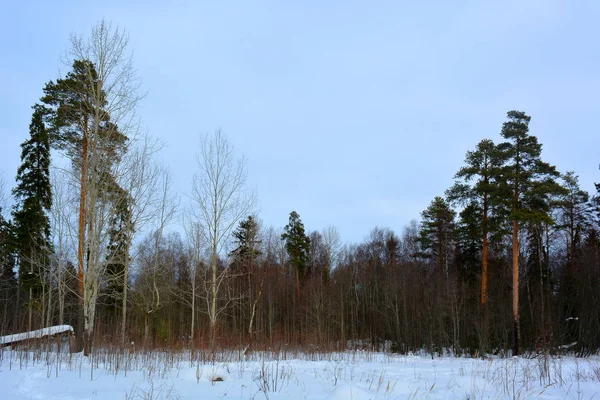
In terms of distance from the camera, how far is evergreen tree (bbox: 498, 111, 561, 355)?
2441cm

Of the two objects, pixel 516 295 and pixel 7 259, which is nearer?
pixel 516 295

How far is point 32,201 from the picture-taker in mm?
27000

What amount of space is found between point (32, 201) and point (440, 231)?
31205mm

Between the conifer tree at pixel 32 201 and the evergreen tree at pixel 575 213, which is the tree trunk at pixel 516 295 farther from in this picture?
the conifer tree at pixel 32 201

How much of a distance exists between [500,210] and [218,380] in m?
24.0

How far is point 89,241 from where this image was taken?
12984 millimetres

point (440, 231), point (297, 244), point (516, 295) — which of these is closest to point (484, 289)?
point (516, 295)

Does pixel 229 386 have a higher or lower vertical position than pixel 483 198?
lower

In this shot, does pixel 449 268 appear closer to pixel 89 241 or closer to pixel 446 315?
pixel 446 315

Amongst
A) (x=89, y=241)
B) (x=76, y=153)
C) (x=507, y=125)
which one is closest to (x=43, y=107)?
(x=76, y=153)

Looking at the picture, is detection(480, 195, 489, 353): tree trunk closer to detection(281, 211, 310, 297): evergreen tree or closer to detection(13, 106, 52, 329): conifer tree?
detection(281, 211, 310, 297): evergreen tree

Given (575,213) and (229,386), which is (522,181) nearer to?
(575,213)

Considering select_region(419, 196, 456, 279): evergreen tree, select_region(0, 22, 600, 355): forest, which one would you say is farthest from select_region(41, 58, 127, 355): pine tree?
select_region(419, 196, 456, 279): evergreen tree

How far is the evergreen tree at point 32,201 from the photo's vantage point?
2678 cm
